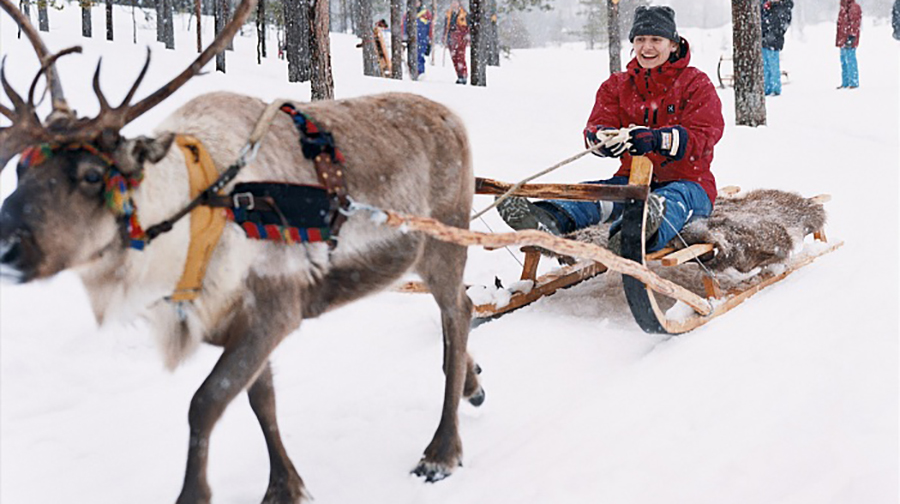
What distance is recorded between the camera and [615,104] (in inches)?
209

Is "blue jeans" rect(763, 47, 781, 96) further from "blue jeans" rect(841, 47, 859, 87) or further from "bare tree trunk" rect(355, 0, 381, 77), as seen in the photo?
"bare tree trunk" rect(355, 0, 381, 77)

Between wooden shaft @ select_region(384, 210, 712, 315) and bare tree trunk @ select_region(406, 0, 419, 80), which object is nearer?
wooden shaft @ select_region(384, 210, 712, 315)

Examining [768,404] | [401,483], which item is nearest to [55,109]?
[401,483]

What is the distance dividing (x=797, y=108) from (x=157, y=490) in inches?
582

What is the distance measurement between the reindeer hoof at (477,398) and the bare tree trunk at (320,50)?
16.7ft

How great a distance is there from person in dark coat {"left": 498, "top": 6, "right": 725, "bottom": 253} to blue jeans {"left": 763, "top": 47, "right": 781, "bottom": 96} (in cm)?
1338

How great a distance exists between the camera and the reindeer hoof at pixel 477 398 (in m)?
3.81

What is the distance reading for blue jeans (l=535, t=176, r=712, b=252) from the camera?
4.72 m

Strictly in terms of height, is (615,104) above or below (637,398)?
above

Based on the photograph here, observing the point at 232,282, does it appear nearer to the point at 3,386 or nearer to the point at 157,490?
the point at 157,490

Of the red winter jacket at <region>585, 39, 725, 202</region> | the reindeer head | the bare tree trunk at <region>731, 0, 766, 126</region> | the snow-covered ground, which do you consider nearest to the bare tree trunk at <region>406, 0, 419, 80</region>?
the bare tree trunk at <region>731, 0, 766, 126</region>

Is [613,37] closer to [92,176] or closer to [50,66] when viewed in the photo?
[50,66]

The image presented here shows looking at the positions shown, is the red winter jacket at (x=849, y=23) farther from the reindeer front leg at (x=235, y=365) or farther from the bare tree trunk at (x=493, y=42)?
the reindeer front leg at (x=235, y=365)

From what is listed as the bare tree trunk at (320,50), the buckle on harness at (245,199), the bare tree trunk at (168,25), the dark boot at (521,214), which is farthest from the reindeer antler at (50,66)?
the bare tree trunk at (168,25)
